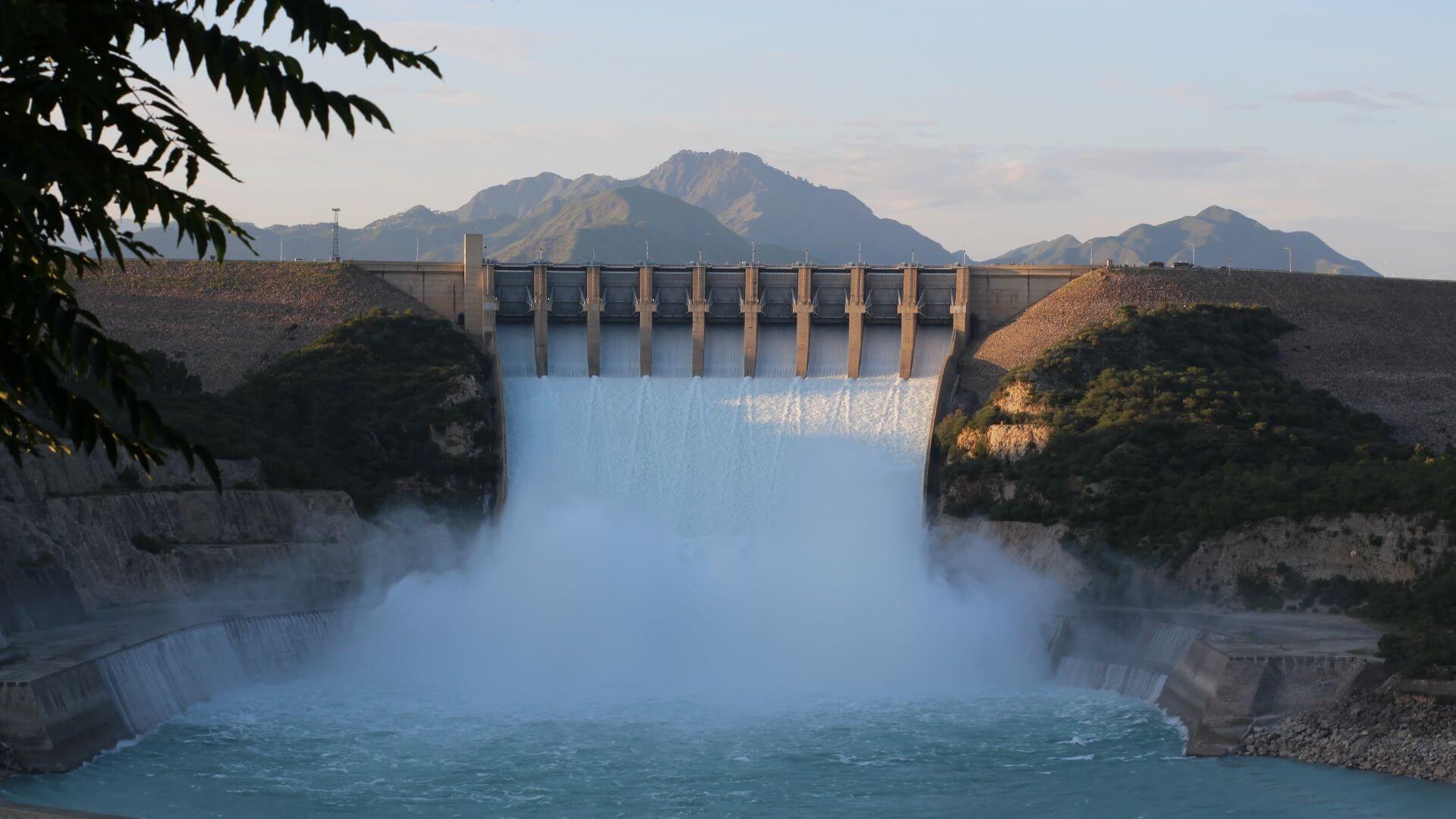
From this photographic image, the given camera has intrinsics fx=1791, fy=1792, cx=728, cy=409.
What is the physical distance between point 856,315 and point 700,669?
1134 inches

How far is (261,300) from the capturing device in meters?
86.1

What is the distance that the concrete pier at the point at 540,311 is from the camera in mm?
83625

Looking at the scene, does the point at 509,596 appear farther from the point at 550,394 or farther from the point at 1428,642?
the point at 1428,642

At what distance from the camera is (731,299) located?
86125 mm

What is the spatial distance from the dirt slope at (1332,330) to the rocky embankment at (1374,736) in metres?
30.4

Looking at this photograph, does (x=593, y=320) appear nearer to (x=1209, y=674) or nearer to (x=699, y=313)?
(x=699, y=313)

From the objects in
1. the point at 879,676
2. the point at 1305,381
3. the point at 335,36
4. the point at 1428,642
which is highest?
the point at 335,36

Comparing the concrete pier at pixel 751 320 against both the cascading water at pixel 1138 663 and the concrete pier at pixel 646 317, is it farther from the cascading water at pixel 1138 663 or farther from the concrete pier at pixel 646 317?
the cascading water at pixel 1138 663

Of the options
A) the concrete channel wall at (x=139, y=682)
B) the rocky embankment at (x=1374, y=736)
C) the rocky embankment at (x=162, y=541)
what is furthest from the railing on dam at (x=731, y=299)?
the rocky embankment at (x=1374, y=736)

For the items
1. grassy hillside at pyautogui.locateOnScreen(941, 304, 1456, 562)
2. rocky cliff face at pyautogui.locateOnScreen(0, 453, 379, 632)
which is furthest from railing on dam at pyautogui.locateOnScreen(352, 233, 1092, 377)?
rocky cliff face at pyautogui.locateOnScreen(0, 453, 379, 632)

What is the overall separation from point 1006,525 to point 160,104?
197 ft

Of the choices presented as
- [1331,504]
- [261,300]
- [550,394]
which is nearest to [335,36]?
[1331,504]

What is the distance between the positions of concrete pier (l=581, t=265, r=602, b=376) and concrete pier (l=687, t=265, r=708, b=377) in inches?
170

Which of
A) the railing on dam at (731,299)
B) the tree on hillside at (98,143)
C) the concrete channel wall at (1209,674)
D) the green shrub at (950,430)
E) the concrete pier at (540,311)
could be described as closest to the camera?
the tree on hillside at (98,143)
